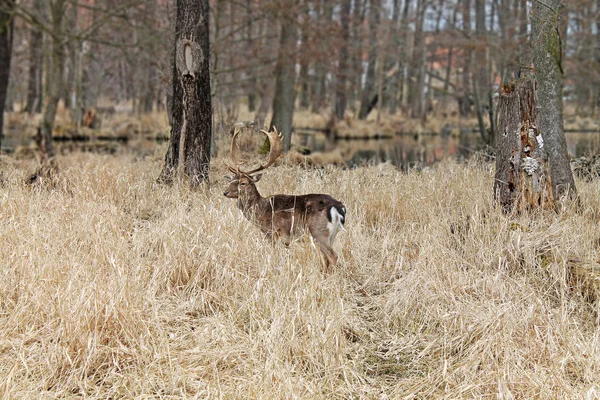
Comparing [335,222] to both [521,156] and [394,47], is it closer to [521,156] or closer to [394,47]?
[521,156]

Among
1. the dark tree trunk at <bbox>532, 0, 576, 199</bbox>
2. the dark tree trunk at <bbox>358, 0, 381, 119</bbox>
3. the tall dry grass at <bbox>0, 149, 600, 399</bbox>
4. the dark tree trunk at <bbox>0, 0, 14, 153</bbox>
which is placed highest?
the dark tree trunk at <bbox>358, 0, 381, 119</bbox>

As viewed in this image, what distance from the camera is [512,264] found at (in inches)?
185

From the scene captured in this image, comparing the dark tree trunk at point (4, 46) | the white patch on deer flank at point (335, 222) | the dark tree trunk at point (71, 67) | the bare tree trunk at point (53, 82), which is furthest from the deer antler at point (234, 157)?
the dark tree trunk at point (71, 67)

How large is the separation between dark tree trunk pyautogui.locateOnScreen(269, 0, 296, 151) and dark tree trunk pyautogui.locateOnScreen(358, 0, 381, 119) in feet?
46.6

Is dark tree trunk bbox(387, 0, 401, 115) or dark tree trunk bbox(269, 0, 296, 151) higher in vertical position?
dark tree trunk bbox(387, 0, 401, 115)

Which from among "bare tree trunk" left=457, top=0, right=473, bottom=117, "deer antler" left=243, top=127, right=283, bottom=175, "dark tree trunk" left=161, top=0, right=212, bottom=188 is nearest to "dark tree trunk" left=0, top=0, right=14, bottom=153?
"dark tree trunk" left=161, top=0, right=212, bottom=188

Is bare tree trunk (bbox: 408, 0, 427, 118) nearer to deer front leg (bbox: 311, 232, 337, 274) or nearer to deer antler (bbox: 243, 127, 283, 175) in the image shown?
deer antler (bbox: 243, 127, 283, 175)

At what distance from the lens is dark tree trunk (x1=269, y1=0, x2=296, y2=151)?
1314cm

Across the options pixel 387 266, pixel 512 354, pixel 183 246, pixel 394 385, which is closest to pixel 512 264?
pixel 387 266

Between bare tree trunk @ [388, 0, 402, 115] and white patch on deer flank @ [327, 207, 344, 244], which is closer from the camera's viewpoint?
white patch on deer flank @ [327, 207, 344, 244]

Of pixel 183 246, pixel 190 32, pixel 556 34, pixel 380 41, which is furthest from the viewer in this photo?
pixel 380 41

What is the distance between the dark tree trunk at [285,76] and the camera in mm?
13141

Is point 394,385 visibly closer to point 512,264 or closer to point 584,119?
point 512,264

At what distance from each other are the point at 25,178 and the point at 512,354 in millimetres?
5970
